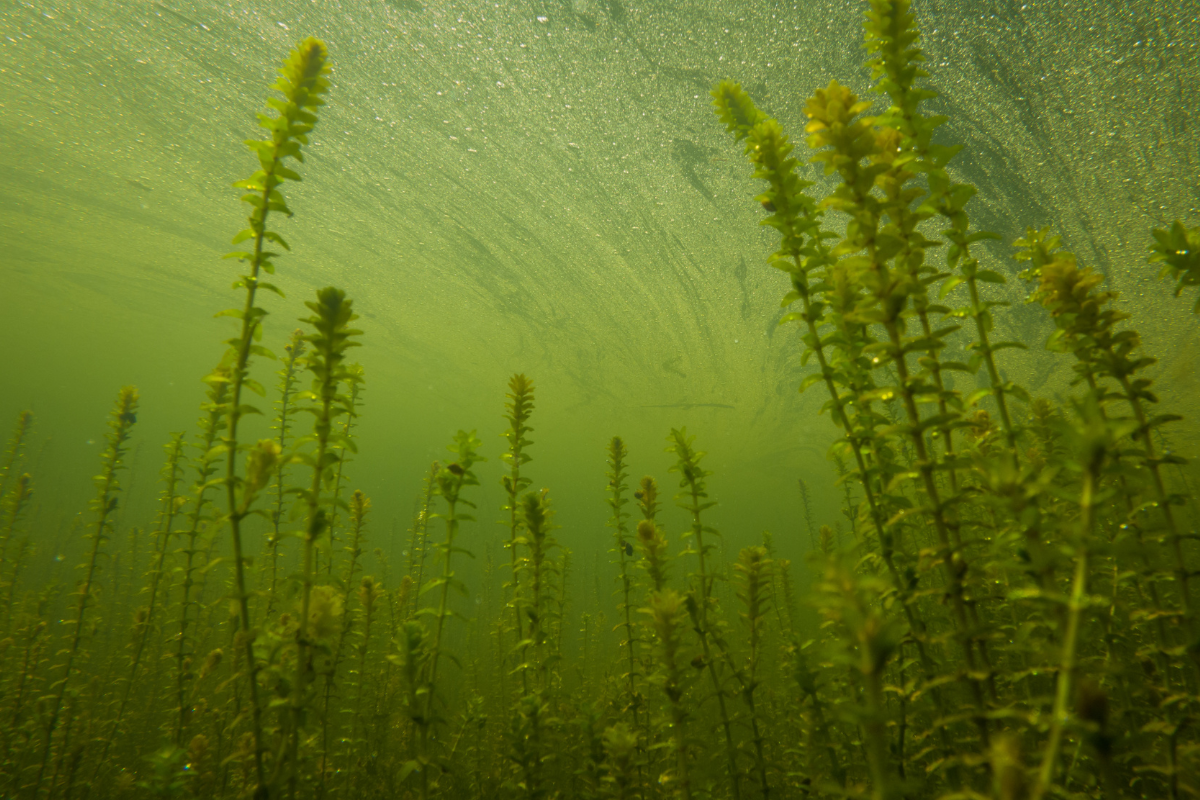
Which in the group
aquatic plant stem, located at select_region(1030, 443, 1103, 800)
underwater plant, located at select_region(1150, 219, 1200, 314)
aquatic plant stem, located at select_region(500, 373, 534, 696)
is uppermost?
underwater plant, located at select_region(1150, 219, 1200, 314)

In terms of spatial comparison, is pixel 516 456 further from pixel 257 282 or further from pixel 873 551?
pixel 873 551

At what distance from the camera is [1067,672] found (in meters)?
0.91

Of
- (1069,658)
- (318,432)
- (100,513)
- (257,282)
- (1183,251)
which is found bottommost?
(1069,658)

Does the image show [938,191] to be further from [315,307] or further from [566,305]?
[566,305]

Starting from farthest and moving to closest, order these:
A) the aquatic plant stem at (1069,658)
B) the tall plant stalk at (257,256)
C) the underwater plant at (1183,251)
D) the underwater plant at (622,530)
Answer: the underwater plant at (622,530)
the underwater plant at (1183,251)
the tall plant stalk at (257,256)
the aquatic plant stem at (1069,658)

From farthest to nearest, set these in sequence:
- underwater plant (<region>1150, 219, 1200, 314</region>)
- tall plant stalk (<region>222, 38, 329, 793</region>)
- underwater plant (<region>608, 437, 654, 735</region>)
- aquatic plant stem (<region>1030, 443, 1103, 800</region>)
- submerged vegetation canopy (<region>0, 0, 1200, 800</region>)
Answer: underwater plant (<region>608, 437, 654, 735</region>)
underwater plant (<region>1150, 219, 1200, 314</region>)
tall plant stalk (<region>222, 38, 329, 793</region>)
submerged vegetation canopy (<region>0, 0, 1200, 800</region>)
aquatic plant stem (<region>1030, 443, 1103, 800</region>)

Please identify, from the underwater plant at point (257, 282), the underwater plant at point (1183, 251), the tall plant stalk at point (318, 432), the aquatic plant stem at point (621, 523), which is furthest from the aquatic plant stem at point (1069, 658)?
the aquatic plant stem at point (621, 523)

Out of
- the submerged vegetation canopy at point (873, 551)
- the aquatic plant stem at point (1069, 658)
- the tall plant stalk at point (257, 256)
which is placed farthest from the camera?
the tall plant stalk at point (257, 256)

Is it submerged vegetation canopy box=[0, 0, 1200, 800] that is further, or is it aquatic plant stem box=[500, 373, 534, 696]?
aquatic plant stem box=[500, 373, 534, 696]

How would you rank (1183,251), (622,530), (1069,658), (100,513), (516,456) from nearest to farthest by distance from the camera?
(1069,658) < (1183,251) < (516,456) < (100,513) < (622,530)

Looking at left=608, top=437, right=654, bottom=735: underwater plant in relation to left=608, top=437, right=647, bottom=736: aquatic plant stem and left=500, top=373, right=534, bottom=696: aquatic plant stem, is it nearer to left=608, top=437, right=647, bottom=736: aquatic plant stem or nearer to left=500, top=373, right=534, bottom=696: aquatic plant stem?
left=608, top=437, right=647, bottom=736: aquatic plant stem

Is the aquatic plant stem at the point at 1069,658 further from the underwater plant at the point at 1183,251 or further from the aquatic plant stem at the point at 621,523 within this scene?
the aquatic plant stem at the point at 621,523

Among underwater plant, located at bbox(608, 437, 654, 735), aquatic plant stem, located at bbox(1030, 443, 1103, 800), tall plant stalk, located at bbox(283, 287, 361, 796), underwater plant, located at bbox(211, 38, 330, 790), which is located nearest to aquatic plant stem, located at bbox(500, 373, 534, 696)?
underwater plant, located at bbox(608, 437, 654, 735)

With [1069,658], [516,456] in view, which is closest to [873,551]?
[1069,658]
